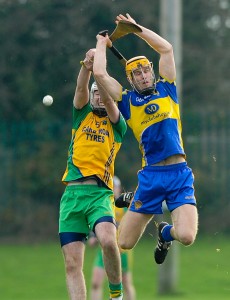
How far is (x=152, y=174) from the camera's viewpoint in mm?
11344

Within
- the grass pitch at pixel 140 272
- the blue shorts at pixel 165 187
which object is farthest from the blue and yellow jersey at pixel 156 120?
the grass pitch at pixel 140 272

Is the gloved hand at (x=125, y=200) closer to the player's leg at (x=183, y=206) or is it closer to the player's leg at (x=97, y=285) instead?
the player's leg at (x=183, y=206)

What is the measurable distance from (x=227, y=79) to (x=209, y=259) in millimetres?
7916

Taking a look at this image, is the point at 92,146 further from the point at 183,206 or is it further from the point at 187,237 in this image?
the point at 187,237

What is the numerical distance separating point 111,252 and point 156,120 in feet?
4.58

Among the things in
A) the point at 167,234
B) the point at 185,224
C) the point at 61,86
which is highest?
the point at 61,86

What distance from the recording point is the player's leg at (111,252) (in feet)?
36.6

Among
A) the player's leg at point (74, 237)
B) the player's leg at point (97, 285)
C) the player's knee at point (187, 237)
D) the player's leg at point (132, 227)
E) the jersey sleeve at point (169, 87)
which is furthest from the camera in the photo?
the player's leg at point (97, 285)

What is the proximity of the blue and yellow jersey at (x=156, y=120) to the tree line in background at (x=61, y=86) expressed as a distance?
1430cm

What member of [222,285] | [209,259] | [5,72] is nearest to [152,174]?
[222,285]

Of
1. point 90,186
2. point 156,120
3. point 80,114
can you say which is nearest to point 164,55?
point 156,120

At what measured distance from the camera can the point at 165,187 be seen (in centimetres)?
1131

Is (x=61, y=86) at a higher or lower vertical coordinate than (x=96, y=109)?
higher

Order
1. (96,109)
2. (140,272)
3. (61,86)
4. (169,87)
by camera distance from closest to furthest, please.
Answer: (169,87), (96,109), (140,272), (61,86)
